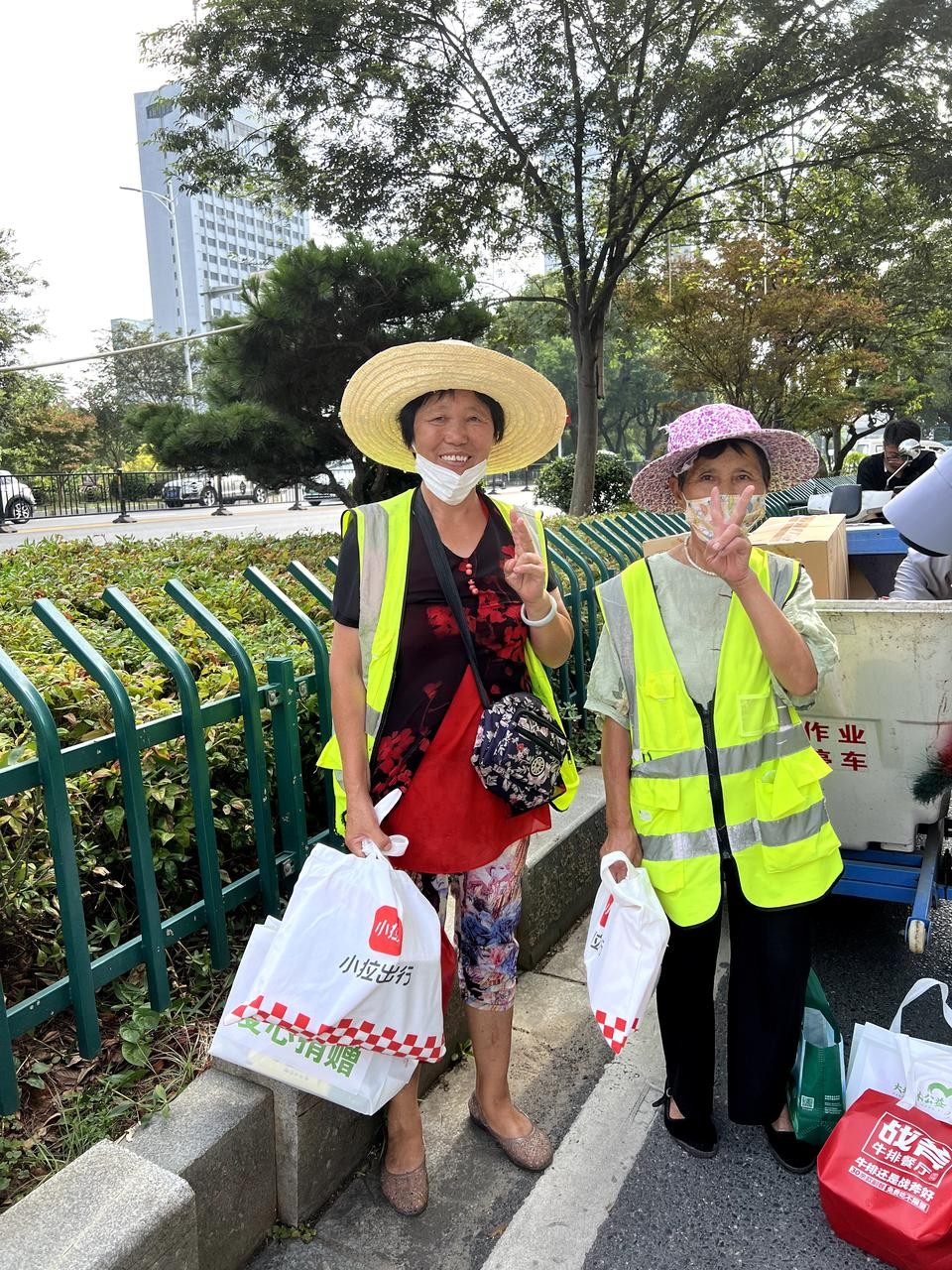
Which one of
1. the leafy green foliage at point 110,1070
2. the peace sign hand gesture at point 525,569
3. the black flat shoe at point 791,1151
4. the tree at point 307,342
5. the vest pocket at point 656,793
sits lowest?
the black flat shoe at point 791,1151

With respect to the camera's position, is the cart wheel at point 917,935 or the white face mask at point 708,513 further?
the cart wheel at point 917,935

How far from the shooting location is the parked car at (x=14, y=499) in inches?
907

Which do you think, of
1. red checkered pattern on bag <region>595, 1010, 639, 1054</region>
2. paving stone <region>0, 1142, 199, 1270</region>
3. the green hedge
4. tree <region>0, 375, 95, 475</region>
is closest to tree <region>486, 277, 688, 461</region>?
the green hedge

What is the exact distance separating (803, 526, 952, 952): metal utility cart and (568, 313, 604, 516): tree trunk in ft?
34.1

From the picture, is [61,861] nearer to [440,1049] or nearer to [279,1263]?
[440,1049]

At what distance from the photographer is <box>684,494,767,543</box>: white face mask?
1926mm

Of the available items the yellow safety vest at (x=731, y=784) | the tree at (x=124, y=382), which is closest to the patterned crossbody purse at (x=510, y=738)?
the yellow safety vest at (x=731, y=784)

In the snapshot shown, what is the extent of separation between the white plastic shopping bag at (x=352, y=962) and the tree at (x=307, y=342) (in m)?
7.47

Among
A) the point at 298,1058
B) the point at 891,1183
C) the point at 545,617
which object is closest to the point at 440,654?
the point at 545,617

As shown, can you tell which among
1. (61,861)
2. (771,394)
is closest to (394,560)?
(61,861)

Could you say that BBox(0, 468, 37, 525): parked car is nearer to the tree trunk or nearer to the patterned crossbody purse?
the tree trunk

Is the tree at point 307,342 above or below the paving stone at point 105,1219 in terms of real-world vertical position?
above

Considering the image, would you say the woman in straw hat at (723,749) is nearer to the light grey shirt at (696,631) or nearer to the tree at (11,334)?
the light grey shirt at (696,631)

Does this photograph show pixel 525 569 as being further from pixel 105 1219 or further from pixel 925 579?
pixel 925 579
